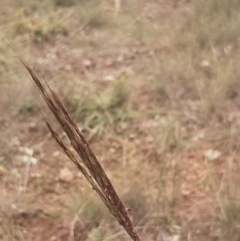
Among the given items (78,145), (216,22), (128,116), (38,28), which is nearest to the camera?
(78,145)

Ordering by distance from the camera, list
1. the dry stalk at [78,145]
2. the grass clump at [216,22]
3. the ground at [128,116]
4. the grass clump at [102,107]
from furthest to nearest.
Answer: the grass clump at [216,22] < the grass clump at [102,107] < the ground at [128,116] < the dry stalk at [78,145]

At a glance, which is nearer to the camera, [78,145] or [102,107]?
[78,145]

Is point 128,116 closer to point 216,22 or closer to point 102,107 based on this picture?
point 102,107

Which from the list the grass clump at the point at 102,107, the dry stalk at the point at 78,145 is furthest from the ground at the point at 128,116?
the dry stalk at the point at 78,145

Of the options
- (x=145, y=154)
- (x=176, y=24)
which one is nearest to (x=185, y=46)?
(x=176, y=24)

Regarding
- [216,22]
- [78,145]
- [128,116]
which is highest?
[78,145]

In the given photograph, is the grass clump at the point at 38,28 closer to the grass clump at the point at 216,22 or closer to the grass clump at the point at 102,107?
the grass clump at the point at 102,107

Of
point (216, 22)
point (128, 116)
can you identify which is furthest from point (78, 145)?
point (216, 22)

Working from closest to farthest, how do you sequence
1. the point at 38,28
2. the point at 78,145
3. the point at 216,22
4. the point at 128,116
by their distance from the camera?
the point at 78,145 → the point at 128,116 → the point at 216,22 → the point at 38,28

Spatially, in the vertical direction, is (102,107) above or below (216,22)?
below

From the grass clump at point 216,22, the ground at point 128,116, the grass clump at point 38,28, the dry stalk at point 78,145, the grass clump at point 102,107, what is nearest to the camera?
the dry stalk at point 78,145
